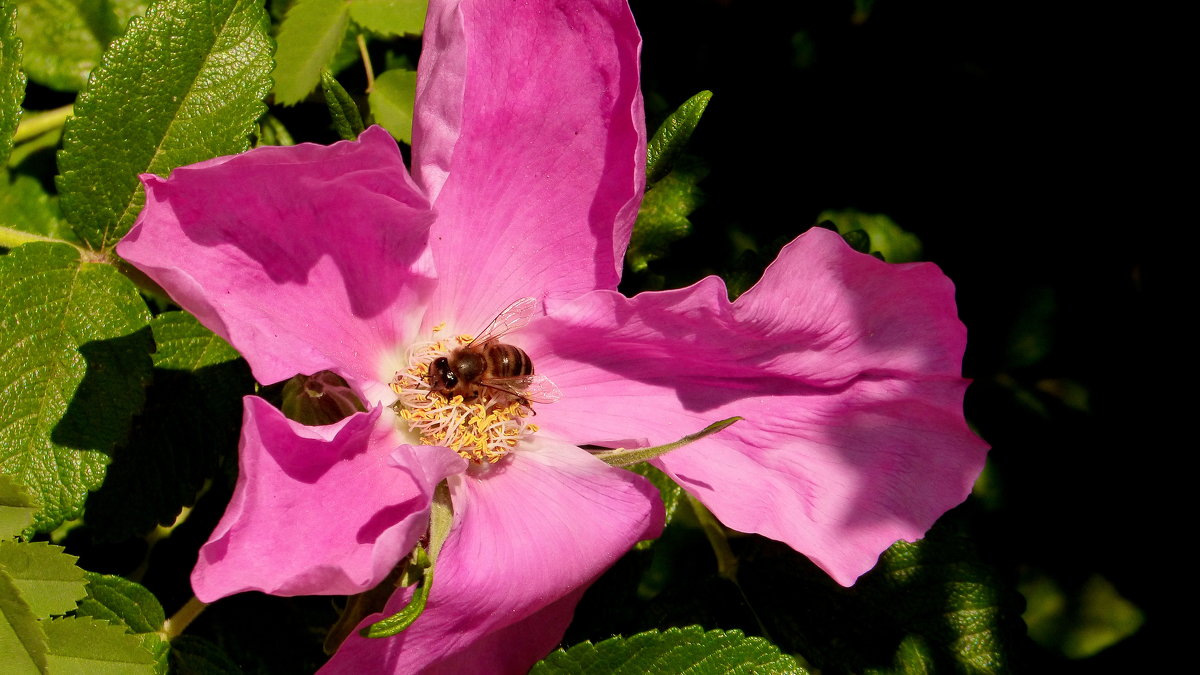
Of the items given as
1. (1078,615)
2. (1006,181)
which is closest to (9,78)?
(1006,181)

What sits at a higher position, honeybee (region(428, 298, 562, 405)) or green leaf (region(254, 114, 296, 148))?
green leaf (region(254, 114, 296, 148))

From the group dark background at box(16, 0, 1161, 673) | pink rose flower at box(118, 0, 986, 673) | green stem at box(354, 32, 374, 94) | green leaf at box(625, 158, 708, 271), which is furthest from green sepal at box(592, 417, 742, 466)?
dark background at box(16, 0, 1161, 673)

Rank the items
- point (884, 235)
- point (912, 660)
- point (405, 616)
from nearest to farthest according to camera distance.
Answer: point (405, 616) → point (912, 660) → point (884, 235)

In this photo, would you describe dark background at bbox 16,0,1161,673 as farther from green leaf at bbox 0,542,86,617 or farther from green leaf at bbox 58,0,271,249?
green leaf at bbox 0,542,86,617

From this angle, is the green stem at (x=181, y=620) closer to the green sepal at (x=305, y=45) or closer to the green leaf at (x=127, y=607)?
the green leaf at (x=127, y=607)

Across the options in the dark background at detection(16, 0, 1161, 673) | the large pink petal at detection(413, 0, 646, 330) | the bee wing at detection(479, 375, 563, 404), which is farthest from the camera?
the dark background at detection(16, 0, 1161, 673)

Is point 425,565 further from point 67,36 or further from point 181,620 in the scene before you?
point 67,36

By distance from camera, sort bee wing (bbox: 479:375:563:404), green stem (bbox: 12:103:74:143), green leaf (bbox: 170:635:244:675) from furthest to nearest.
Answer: green stem (bbox: 12:103:74:143)
bee wing (bbox: 479:375:563:404)
green leaf (bbox: 170:635:244:675)
